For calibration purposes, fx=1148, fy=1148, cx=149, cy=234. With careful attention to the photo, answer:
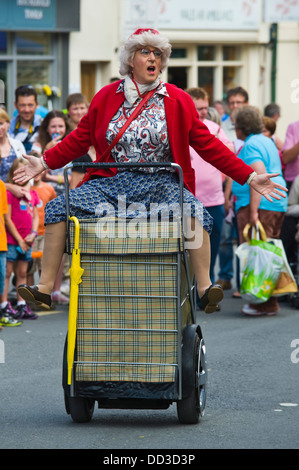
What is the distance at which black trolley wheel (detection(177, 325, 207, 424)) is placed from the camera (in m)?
6.56

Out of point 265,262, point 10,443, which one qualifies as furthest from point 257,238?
point 10,443

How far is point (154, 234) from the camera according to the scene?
6.52 m

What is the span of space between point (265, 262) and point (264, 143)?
1.18m

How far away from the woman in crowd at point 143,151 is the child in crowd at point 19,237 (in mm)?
4080

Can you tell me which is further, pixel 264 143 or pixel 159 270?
pixel 264 143

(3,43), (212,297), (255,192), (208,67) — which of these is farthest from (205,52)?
(212,297)

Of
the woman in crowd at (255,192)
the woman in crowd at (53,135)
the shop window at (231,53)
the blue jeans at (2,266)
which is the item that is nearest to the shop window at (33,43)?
the shop window at (231,53)

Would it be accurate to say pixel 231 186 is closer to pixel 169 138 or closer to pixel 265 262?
pixel 265 262

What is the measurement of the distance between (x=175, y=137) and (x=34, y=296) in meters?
1.26

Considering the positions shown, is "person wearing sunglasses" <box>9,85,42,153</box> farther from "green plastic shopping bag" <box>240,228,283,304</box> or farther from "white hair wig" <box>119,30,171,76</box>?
"white hair wig" <box>119,30,171,76</box>

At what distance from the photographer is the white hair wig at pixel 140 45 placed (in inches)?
272

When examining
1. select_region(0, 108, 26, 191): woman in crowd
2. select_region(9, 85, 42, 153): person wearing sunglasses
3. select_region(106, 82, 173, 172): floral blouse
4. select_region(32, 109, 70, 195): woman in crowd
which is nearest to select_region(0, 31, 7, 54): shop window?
select_region(9, 85, 42, 153): person wearing sunglasses

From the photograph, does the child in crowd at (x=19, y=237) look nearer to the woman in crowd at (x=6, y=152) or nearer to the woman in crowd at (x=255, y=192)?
the woman in crowd at (x=6, y=152)

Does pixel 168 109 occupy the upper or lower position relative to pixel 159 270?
upper
